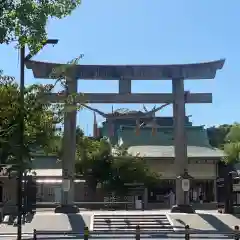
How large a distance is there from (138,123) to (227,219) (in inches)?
377

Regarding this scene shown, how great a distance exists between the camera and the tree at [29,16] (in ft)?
42.7

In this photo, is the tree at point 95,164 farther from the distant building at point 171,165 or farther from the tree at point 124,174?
the distant building at point 171,165

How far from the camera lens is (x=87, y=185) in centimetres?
5166

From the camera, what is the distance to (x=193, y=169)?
178ft

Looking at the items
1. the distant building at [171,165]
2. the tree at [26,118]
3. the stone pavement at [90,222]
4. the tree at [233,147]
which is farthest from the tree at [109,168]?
the tree at [26,118]

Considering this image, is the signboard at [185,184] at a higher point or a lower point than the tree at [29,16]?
lower

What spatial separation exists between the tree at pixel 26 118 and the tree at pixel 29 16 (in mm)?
8309

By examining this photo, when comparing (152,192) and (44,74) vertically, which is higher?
(44,74)

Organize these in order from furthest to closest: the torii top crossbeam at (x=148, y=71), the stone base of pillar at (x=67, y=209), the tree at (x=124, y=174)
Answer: the tree at (x=124, y=174), the torii top crossbeam at (x=148, y=71), the stone base of pillar at (x=67, y=209)

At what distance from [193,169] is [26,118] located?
110ft

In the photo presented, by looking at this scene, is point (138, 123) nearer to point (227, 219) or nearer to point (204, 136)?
point (227, 219)

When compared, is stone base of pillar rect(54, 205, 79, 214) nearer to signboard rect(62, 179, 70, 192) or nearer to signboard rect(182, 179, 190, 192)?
signboard rect(62, 179, 70, 192)

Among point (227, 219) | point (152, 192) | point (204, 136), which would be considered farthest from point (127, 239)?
point (204, 136)

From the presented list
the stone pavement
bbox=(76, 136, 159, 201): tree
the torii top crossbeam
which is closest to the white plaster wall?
bbox=(76, 136, 159, 201): tree
